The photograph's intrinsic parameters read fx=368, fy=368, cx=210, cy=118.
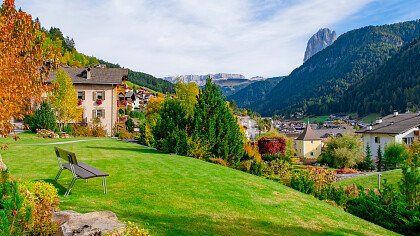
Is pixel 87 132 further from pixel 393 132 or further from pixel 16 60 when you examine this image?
pixel 393 132

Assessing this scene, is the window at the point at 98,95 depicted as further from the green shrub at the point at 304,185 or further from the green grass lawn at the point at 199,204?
the green shrub at the point at 304,185

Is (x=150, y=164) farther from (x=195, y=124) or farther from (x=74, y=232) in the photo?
(x=74, y=232)

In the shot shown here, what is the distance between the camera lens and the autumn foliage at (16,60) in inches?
301

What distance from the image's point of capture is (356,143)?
54.2 metres

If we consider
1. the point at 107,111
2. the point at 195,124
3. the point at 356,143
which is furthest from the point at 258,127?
the point at 195,124

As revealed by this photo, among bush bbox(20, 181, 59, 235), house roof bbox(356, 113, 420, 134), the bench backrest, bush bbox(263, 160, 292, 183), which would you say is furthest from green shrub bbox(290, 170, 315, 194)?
house roof bbox(356, 113, 420, 134)

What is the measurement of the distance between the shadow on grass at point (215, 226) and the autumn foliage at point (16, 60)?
3.50 metres

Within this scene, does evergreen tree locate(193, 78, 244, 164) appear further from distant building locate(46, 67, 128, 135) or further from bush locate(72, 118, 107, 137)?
distant building locate(46, 67, 128, 135)

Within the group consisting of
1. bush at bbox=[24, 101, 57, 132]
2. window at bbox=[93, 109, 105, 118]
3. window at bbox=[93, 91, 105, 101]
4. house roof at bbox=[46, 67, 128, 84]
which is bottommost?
bush at bbox=[24, 101, 57, 132]

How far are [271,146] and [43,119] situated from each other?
23389mm

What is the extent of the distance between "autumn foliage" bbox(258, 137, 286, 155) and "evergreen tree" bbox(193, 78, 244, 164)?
1705 centimetres

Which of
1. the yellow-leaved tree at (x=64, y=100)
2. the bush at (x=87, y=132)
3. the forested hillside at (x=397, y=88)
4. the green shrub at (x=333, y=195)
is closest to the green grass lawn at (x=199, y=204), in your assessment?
Answer: the green shrub at (x=333, y=195)

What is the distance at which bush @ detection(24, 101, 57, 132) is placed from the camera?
35.0m

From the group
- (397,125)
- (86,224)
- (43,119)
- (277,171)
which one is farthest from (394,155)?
(86,224)
